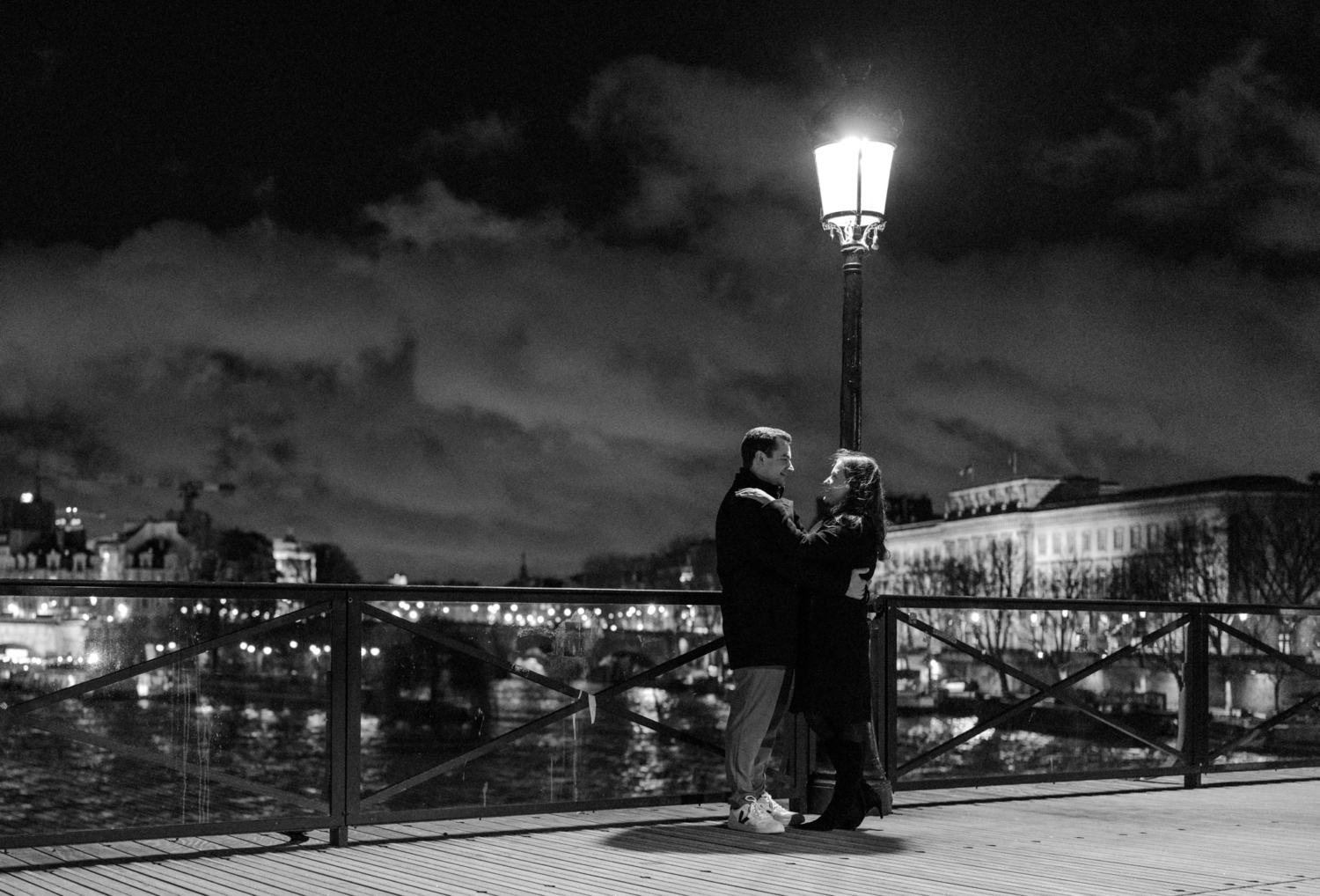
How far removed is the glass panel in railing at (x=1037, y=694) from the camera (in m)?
12.5

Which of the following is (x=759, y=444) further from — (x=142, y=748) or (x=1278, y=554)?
(x=1278, y=554)

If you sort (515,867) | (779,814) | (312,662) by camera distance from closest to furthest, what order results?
(515,867) < (779,814) < (312,662)

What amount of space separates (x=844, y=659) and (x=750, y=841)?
1.13 m

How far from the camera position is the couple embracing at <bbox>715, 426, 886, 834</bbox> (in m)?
9.34

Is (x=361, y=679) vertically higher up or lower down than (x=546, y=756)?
higher up

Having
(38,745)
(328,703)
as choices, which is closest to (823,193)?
(328,703)

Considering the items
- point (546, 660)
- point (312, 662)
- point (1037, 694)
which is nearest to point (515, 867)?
point (546, 660)

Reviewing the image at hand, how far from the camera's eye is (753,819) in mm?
9383

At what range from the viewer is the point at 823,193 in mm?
11312

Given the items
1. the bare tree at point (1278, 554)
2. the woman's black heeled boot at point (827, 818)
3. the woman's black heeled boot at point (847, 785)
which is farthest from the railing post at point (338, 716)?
the bare tree at point (1278, 554)

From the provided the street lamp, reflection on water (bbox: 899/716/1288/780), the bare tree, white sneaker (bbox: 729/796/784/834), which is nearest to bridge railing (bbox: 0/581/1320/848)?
white sneaker (bbox: 729/796/784/834)

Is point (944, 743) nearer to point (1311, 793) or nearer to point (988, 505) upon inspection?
point (1311, 793)

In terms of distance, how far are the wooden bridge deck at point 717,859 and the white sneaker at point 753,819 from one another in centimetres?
15

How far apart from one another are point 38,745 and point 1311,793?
32.1ft
